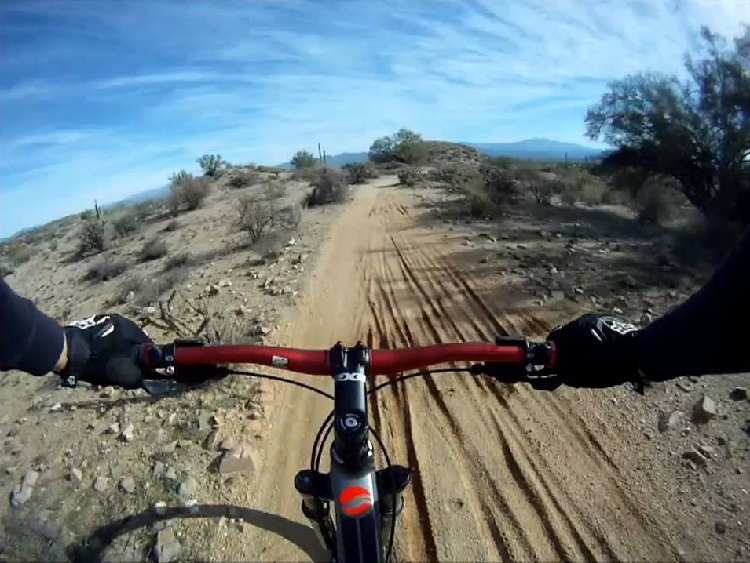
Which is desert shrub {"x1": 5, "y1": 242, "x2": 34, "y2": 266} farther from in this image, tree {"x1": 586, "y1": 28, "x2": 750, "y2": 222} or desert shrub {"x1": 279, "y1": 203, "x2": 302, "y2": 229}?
tree {"x1": 586, "y1": 28, "x2": 750, "y2": 222}

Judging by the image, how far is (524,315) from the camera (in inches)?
273

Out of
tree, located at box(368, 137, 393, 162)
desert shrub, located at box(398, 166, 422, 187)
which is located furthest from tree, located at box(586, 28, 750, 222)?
tree, located at box(368, 137, 393, 162)

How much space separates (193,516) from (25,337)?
284 centimetres

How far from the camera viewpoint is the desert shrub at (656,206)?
1520 centimetres

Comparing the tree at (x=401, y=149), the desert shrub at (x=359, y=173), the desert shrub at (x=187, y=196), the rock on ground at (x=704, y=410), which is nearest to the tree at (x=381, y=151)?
the tree at (x=401, y=149)

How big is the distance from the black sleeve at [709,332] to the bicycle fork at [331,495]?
0.85m

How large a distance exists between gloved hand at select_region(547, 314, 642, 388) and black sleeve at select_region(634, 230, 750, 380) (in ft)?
0.16

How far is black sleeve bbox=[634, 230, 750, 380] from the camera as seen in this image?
4.27ft

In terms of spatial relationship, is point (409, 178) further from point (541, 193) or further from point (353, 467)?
point (353, 467)

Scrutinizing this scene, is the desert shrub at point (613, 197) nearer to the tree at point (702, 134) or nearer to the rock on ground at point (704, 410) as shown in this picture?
the tree at point (702, 134)

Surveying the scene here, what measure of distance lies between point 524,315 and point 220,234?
9.12 m

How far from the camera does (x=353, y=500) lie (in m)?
1.72

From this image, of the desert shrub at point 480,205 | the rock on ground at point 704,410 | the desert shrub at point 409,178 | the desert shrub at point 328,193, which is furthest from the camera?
the desert shrub at point 409,178

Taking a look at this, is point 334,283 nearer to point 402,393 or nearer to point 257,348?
point 402,393
